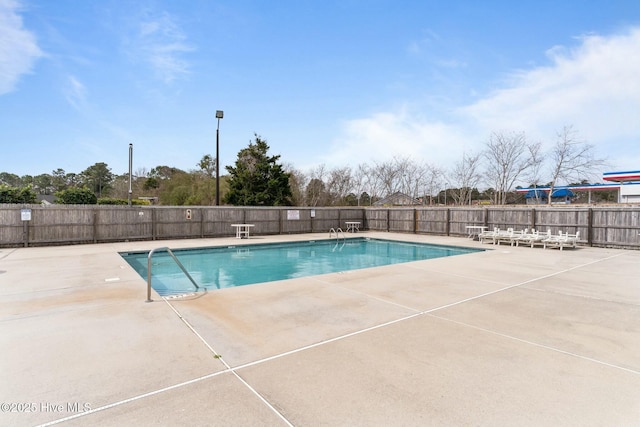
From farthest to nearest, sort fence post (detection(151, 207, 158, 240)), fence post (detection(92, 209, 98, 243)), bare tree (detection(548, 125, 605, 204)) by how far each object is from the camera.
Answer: bare tree (detection(548, 125, 605, 204)) → fence post (detection(151, 207, 158, 240)) → fence post (detection(92, 209, 98, 243))

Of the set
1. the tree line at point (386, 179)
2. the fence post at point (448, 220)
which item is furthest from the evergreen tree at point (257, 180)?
the fence post at point (448, 220)

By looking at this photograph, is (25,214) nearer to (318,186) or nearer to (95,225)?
(95,225)

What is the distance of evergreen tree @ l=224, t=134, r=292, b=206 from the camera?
24203 mm

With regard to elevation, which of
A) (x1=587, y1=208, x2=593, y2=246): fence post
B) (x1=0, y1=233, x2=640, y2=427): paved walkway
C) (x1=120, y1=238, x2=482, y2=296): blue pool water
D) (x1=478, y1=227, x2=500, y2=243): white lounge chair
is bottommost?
(x1=120, y1=238, x2=482, y2=296): blue pool water

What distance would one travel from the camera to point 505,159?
22562mm

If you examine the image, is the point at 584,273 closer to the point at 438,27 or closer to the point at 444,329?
the point at 444,329

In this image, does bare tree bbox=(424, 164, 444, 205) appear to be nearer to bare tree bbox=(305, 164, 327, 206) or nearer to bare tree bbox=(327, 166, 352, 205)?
bare tree bbox=(327, 166, 352, 205)

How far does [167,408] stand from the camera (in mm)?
2164

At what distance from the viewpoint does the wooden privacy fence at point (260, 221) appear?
1163 cm

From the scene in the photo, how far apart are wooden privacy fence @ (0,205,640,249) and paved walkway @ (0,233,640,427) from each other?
7.70m

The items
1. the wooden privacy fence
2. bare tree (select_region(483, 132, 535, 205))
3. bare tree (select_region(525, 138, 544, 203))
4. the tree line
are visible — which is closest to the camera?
the wooden privacy fence

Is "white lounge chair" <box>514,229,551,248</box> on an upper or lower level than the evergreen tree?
lower

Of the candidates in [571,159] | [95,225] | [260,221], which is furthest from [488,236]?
[95,225]

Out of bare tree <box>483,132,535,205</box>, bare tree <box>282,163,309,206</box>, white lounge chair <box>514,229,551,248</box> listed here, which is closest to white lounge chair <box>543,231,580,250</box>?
white lounge chair <box>514,229,551,248</box>
